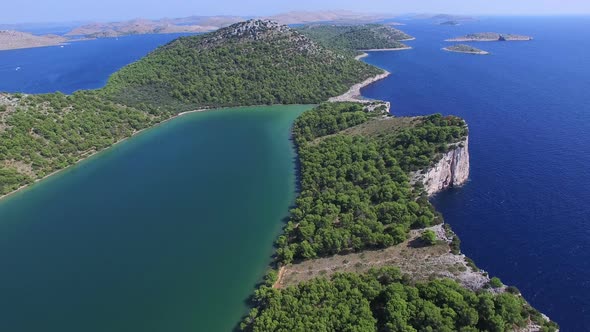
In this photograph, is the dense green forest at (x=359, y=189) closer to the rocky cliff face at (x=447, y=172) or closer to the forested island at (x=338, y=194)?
the forested island at (x=338, y=194)

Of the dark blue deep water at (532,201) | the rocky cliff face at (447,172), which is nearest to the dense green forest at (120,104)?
the dark blue deep water at (532,201)

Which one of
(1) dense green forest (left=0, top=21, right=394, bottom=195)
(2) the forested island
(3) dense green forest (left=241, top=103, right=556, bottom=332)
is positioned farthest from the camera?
(1) dense green forest (left=0, top=21, right=394, bottom=195)

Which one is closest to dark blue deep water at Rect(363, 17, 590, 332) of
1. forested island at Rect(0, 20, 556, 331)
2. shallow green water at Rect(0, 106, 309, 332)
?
forested island at Rect(0, 20, 556, 331)

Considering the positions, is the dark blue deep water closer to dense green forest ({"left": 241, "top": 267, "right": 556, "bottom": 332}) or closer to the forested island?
the forested island

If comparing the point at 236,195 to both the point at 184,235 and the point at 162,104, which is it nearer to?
the point at 184,235

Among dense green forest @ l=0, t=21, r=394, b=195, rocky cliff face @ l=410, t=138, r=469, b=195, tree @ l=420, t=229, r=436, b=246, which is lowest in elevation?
tree @ l=420, t=229, r=436, b=246

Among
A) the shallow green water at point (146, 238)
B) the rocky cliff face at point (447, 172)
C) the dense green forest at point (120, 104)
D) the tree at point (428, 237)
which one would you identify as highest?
the dense green forest at point (120, 104)

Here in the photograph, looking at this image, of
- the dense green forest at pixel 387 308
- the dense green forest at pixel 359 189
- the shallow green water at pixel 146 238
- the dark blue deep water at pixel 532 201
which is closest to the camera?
the dense green forest at pixel 387 308
